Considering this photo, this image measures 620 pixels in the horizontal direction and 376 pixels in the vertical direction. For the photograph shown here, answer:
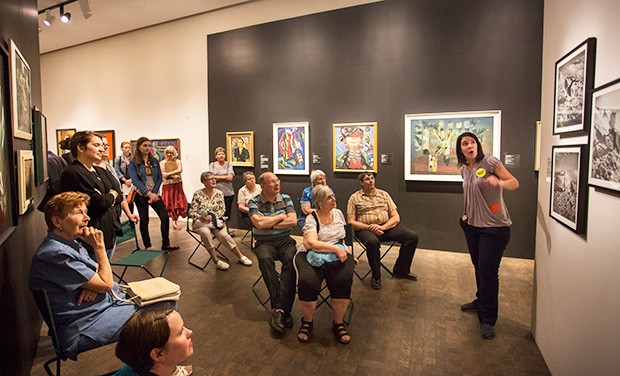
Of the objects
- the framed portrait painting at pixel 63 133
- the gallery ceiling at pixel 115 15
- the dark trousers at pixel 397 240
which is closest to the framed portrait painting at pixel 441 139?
the dark trousers at pixel 397 240

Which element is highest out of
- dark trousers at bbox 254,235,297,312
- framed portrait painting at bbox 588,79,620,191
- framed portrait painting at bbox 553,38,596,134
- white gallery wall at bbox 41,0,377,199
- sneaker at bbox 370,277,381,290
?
white gallery wall at bbox 41,0,377,199

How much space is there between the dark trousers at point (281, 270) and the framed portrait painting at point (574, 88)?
2.48m

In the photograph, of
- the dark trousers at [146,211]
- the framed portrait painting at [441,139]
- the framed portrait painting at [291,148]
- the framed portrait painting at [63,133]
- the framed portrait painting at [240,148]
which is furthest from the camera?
the framed portrait painting at [63,133]

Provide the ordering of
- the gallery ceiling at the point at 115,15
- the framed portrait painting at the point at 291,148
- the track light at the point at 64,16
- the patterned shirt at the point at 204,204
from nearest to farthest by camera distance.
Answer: the patterned shirt at the point at 204,204 → the framed portrait painting at the point at 291,148 → the track light at the point at 64,16 → the gallery ceiling at the point at 115,15

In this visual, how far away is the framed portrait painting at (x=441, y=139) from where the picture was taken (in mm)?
5293

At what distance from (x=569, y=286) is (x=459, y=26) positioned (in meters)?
4.44

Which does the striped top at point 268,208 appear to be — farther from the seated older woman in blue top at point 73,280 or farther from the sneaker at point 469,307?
the sneaker at point 469,307

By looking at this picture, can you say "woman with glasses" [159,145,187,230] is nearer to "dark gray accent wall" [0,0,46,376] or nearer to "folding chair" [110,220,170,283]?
"folding chair" [110,220,170,283]

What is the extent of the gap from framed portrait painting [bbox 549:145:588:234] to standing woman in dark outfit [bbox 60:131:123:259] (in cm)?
345

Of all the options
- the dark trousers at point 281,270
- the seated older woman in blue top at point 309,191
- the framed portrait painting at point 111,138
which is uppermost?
the framed portrait painting at point 111,138

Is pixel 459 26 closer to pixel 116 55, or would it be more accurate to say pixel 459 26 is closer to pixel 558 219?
pixel 558 219

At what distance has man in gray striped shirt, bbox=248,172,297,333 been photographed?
3.38 meters

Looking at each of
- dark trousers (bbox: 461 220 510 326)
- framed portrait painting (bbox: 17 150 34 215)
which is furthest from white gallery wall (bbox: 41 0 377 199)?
framed portrait painting (bbox: 17 150 34 215)

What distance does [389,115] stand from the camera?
235 inches
